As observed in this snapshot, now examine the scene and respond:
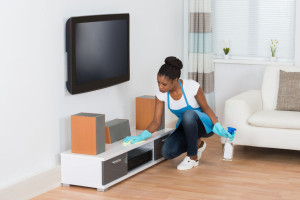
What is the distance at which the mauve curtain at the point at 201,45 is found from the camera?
6.10 meters

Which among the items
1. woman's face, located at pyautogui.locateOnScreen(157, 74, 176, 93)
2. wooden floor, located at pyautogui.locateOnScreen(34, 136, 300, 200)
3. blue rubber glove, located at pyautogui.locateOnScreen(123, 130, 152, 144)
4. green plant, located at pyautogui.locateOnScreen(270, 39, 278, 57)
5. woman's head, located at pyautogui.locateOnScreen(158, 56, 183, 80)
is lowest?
wooden floor, located at pyautogui.locateOnScreen(34, 136, 300, 200)

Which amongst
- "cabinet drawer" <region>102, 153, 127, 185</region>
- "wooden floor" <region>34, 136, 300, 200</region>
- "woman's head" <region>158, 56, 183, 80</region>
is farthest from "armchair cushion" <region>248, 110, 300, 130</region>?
A: "cabinet drawer" <region>102, 153, 127, 185</region>

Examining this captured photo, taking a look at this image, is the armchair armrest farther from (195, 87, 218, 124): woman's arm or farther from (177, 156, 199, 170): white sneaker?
(177, 156, 199, 170): white sneaker

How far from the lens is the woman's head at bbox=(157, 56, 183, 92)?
14.5ft

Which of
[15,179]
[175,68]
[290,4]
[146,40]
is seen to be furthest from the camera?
[290,4]

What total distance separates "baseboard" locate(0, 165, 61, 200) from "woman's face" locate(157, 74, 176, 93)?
3.39ft

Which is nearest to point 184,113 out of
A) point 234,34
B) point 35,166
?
point 35,166

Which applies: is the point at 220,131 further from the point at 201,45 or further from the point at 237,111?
the point at 201,45

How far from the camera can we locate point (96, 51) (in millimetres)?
4488

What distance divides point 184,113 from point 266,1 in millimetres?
2079

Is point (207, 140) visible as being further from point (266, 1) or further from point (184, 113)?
point (266, 1)

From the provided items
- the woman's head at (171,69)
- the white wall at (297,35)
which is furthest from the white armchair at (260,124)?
the white wall at (297,35)

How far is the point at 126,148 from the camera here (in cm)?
431

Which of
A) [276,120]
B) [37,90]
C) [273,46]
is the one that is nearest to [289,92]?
[276,120]
